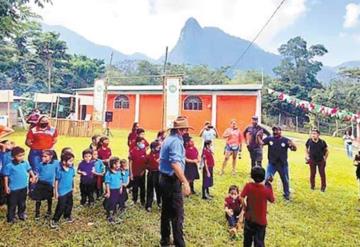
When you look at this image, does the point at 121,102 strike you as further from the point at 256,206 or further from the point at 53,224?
the point at 256,206

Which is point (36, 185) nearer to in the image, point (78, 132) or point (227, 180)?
point (227, 180)

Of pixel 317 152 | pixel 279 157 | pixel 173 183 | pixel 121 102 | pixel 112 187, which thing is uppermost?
pixel 121 102

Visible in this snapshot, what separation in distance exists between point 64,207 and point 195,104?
19145 millimetres

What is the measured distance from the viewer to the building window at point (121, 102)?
88.4 feet

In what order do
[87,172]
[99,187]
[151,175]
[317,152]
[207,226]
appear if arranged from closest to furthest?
[207,226], [87,172], [151,175], [99,187], [317,152]

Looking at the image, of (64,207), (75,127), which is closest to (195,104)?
(75,127)

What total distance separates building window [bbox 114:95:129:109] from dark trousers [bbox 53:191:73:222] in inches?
833

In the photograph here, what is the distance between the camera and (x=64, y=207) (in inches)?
233

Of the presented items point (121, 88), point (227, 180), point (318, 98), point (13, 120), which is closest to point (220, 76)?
point (318, 98)

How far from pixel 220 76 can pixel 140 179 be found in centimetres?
4309

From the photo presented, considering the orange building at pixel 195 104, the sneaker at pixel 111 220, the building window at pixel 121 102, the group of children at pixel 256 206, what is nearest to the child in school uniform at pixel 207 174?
the sneaker at pixel 111 220

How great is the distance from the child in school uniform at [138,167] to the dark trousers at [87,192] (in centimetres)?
74

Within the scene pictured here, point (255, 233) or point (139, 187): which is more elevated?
point (139, 187)

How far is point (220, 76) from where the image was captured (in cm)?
4894
